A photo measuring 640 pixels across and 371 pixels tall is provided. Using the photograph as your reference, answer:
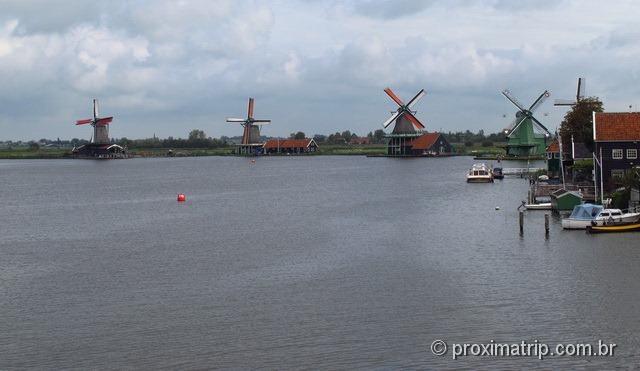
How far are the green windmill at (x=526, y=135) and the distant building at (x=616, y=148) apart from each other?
8581cm

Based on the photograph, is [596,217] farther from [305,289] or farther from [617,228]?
[305,289]

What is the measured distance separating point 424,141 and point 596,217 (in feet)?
446

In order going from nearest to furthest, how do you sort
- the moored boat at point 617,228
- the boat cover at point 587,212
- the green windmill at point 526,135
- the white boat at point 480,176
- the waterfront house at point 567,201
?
1. the moored boat at point 617,228
2. the boat cover at point 587,212
3. the waterfront house at point 567,201
4. the white boat at point 480,176
5. the green windmill at point 526,135

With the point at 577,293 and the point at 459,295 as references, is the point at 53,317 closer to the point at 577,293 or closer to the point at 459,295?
the point at 459,295

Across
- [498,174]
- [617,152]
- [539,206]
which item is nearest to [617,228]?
[539,206]

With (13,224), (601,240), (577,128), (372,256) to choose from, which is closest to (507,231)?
(601,240)

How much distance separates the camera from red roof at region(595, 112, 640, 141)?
58359 mm

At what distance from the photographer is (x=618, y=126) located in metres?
59.3

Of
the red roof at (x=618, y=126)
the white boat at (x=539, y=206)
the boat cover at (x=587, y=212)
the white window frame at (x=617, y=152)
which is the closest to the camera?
the boat cover at (x=587, y=212)

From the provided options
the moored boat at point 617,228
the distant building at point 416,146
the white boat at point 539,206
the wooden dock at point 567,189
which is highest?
the distant building at point 416,146

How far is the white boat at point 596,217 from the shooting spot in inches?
1732

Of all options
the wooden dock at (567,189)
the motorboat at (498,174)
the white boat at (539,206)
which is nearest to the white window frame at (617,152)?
the wooden dock at (567,189)

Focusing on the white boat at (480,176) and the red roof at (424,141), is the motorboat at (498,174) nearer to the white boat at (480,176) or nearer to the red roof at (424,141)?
the white boat at (480,176)

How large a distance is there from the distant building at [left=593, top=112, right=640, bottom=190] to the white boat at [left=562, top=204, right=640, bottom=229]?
1254cm
